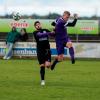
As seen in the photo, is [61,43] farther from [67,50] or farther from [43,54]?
[67,50]

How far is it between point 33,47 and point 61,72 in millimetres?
10581

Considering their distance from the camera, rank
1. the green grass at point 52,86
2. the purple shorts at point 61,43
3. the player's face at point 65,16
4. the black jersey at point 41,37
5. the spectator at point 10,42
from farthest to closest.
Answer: the spectator at point 10,42
the purple shorts at point 61,43
the player's face at point 65,16
the black jersey at point 41,37
the green grass at point 52,86

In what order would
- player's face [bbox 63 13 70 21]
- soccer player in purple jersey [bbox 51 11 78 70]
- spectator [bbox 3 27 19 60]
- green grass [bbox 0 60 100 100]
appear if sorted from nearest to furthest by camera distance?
green grass [bbox 0 60 100 100] → player's face [bbox 63 13 70 21] → soccer player in purple jersey [bbox 51 11 78 70] → spectator [bbox 3 27 19 60]

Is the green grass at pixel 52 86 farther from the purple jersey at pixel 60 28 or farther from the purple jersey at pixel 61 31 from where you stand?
the purple jersey at pixel 60 28

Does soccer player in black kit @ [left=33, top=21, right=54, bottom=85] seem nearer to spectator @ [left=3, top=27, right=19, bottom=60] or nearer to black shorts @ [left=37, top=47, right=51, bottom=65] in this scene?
black shorts @ [left=37, top=47, right=51, bottom=65]

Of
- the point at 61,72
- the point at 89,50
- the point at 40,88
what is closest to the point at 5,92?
the point at 40,88

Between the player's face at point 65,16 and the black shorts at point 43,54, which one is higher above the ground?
the player's face at point 65,16

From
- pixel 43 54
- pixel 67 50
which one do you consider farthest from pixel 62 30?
pixel 67 50

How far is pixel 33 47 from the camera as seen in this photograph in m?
35.1

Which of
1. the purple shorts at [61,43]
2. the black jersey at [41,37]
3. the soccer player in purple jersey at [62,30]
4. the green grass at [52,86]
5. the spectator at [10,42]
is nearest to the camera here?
the green grass at [52,86]

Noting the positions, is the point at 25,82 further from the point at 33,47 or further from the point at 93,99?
the point at 33,47

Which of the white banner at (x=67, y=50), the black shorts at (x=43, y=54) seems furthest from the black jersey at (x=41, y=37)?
the white banner at (x=67, y=50)

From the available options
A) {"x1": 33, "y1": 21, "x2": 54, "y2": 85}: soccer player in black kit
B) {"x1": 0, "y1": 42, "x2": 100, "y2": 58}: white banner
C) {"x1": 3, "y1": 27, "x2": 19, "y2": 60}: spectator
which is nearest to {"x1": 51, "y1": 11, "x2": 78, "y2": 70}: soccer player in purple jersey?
{"x1": 33, "y1": 21, "x2": 54, "y2": 85}: soccer player in black kit

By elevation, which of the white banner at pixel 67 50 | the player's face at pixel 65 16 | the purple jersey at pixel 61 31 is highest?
the player's face at pixel 65 16
